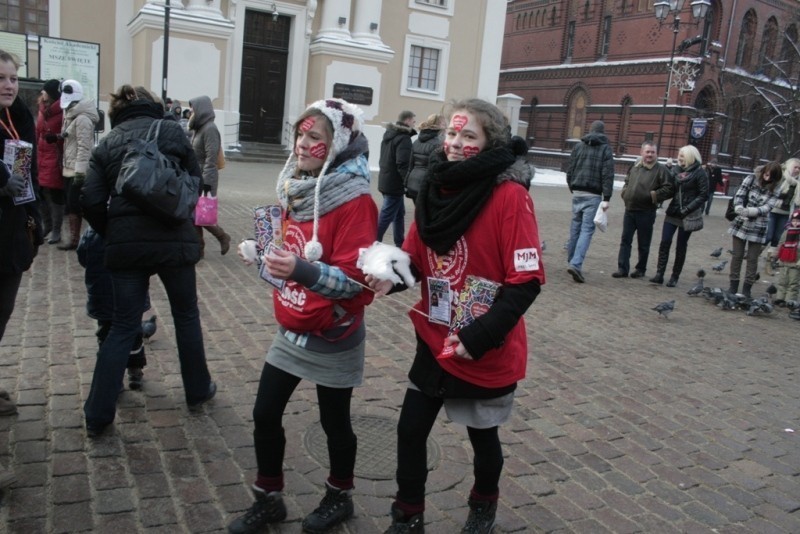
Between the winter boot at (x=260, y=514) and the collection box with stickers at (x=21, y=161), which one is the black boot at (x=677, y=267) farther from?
the collection box with stickers at (x=21, y=161)

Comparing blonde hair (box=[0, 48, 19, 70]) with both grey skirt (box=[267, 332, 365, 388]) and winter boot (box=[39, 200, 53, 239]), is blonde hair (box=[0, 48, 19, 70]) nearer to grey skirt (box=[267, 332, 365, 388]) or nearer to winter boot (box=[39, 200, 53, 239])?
grey skirt (box=[267, 332, 365, 388])

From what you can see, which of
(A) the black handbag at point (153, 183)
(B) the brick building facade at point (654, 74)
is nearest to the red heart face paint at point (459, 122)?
(A) the black handbag at point (153, 183)

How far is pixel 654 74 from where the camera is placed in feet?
125

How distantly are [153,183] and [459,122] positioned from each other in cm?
180

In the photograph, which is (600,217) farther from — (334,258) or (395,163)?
(334,258)

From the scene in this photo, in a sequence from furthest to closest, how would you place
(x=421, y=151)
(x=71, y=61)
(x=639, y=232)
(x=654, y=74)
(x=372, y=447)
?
(x=654, y=74) → (x=71, y=61) → (x=639, y=232) → (x=421, y=151) → (x=372, y=447)

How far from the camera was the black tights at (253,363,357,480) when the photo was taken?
9.66ft

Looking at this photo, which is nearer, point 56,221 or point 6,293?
point 6,293

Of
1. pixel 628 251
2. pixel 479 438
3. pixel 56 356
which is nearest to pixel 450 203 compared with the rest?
pixel 479 438

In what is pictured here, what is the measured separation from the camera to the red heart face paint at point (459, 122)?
2.76m

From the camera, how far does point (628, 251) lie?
34.0ft

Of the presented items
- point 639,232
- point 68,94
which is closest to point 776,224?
point 639,232

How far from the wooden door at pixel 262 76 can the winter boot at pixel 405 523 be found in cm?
2464

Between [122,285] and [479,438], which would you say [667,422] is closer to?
[479,438]
